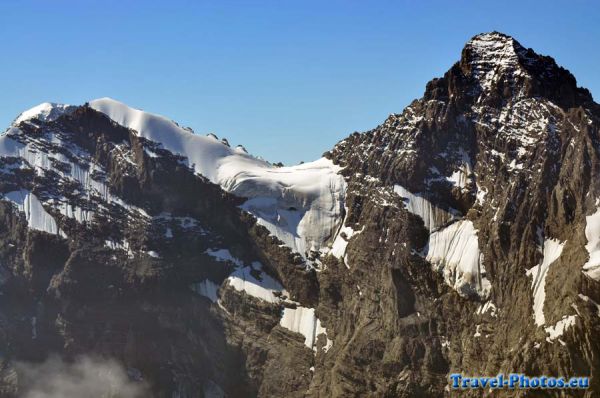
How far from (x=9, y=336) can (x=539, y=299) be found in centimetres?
10122

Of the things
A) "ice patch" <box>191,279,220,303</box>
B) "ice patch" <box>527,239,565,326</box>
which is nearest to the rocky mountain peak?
"ice patch" <box>527,239,565,326</box>

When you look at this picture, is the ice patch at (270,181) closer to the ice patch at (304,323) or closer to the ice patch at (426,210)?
the ice patch at (304,323)

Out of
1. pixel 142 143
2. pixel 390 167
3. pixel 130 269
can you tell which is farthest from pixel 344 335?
pixel 142 143

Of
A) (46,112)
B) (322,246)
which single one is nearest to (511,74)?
(322,246)

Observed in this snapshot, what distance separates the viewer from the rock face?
13625 centimetres

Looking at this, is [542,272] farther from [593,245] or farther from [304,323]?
[304,323]

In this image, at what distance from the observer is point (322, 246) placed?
560ft

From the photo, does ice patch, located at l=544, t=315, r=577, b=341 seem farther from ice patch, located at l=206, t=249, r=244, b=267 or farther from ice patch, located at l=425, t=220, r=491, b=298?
ice patch, located at l=206, t=249, r=244, b=267

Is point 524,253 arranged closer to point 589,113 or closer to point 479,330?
point 479,330

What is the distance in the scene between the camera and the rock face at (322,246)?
136 m

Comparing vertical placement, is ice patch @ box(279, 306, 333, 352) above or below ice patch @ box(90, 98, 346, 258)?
below

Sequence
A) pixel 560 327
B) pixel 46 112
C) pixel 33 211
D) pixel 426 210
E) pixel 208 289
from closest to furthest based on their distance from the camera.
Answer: pixel 560 327 < pixel 426 210 < pixel 208 289 < pixel 33 211 < pixel 46 112

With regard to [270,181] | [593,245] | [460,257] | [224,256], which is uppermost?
[270,181]

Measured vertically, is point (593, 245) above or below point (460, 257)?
below
